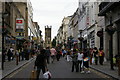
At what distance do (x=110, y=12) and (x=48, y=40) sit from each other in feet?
439

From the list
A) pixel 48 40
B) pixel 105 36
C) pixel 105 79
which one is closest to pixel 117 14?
pixel 105 36

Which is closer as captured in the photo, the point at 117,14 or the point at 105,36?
the point at 117,14

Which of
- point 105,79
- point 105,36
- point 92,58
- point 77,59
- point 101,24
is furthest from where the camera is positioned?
point 101,24

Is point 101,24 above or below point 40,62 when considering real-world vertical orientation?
above

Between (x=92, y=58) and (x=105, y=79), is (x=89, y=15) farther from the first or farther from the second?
(x=105, y=79)

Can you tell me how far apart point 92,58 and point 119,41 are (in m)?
3.50

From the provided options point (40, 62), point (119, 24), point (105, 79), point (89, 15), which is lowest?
point (105, 79)

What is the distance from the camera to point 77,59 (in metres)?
20.1

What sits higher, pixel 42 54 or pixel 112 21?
pixel 112 21

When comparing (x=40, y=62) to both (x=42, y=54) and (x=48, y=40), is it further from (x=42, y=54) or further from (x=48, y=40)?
(x=48, y=40)

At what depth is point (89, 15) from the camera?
50.4 m

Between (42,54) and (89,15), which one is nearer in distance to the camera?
(42,54)

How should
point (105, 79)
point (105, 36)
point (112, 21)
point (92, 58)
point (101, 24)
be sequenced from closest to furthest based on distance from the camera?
point (105, 79) → point (92, 58) → point (112, 21) → point (105, 36) → point (101, 24)

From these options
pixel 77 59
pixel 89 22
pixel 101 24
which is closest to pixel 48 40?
pixel 89 22
